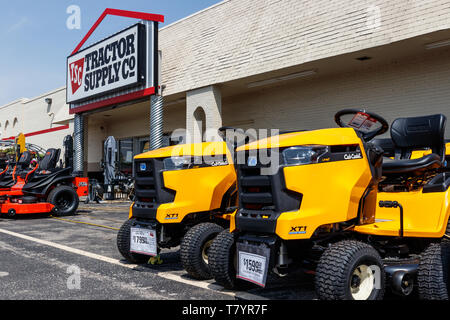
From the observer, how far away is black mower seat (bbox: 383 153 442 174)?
421cm

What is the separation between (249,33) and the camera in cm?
1309

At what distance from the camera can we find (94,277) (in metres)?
4.96

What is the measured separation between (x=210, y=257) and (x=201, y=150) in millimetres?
1436

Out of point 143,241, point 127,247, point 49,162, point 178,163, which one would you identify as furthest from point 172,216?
point 49,162

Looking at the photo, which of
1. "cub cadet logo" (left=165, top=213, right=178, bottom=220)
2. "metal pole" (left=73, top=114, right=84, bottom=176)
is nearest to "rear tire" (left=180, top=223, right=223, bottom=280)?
"cub cadet logo" (left=165, top=213, right=178, bottom=220)

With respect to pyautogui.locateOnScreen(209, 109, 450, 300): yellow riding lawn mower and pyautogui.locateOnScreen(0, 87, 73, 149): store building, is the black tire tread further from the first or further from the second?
pyautogui.locateOnScreen(0, 87, 73, 149): store building

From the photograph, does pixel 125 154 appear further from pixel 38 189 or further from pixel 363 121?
pixel 363 121

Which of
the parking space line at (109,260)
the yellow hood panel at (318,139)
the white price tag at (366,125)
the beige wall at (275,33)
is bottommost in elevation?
the parking space line at (109,260)

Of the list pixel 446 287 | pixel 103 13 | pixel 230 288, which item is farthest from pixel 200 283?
pixel 103 13

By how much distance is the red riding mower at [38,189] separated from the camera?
11125 millimetres

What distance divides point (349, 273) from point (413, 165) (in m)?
1.45

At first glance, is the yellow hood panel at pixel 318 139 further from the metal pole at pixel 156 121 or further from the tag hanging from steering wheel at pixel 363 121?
the metal pole at pixel 156 121

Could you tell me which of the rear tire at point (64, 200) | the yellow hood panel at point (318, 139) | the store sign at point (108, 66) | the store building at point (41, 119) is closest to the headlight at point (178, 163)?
the yellow hood panel at point (318, 139)

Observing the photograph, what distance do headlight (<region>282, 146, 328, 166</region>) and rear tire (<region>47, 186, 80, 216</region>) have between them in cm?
927
